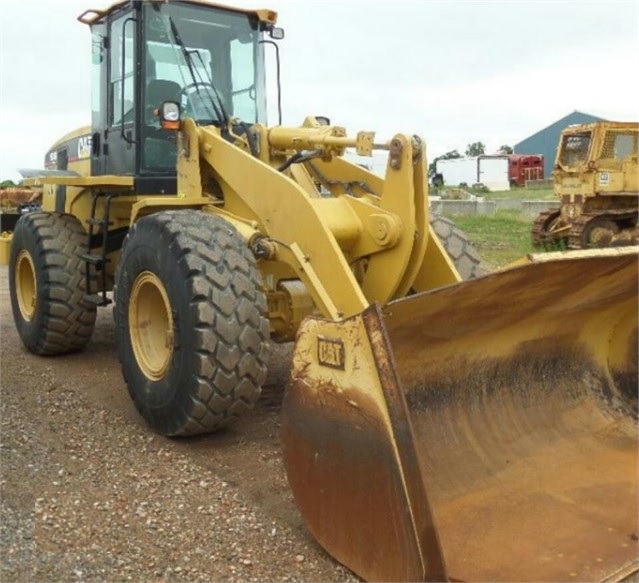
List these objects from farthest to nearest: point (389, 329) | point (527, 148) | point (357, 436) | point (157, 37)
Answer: point (527, 148), point (157, 37), point (389, 329), point (357, 436)

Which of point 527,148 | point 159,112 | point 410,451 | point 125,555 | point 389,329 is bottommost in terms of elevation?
point 125,555

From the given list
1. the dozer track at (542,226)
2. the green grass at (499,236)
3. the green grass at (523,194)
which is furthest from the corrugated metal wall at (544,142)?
the dozer track at (542,226)

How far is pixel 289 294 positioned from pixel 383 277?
568 millimetres

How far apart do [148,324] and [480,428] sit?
198 centimetres

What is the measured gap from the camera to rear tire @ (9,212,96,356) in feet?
19.2

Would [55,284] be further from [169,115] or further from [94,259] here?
[169,115]

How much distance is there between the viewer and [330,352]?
302cm

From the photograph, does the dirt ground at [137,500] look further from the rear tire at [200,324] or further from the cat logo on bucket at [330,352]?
the cat logo on bucket at [330,352]

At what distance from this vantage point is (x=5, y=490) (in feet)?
11.8

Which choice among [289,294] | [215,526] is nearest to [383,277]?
[289,294]

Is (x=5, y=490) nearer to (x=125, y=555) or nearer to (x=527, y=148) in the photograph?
(x=125, y=555)

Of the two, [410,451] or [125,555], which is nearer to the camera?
[410,451]

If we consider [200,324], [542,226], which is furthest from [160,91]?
[542,226]

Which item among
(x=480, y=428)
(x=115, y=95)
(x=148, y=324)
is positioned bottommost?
(x=480, y=428)
